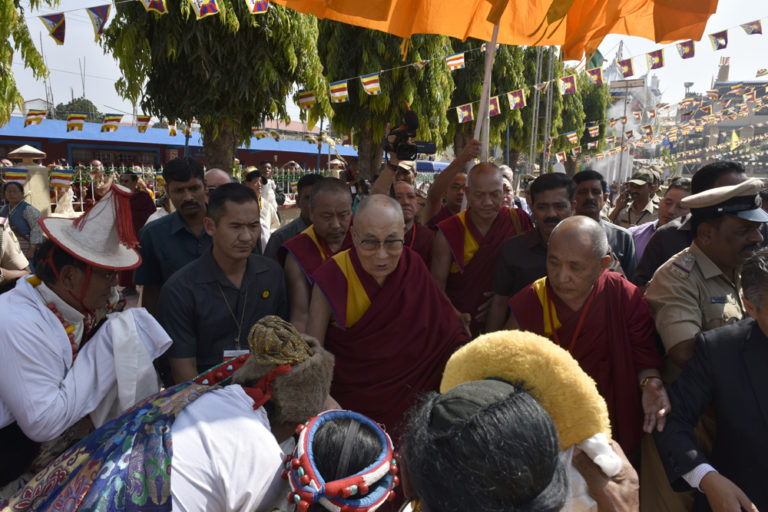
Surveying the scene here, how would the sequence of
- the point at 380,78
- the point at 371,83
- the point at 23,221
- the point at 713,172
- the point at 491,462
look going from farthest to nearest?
the point at 380,78, the point at 371,83, the point at 23,221, the point at 713,172, the point at 491,462

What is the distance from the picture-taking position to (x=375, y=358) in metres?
2.62

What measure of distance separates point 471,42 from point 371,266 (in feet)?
39.0

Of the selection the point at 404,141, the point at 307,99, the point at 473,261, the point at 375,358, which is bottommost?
the point at 375,358

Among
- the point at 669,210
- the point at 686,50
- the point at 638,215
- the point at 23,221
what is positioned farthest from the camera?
the point at 686,50

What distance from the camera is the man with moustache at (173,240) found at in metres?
3.32

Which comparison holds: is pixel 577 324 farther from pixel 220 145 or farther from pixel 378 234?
pixel 220 145

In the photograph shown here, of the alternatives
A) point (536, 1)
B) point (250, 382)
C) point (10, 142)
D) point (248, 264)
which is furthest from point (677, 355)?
point (10, 142)

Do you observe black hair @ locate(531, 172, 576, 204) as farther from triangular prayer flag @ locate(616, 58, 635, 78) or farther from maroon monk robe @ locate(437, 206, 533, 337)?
triangular prayer flag @ locate(616, 58, 635, 78)

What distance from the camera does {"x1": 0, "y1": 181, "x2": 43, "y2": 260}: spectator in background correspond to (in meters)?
5.67

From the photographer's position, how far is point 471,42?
12.8 metres

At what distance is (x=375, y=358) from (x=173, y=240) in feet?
5.63

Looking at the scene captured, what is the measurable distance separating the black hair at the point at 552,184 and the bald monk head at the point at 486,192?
28cm

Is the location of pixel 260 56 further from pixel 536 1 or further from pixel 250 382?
pixel 250 382

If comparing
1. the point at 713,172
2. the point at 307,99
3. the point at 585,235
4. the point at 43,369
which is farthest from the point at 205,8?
the point at 713,172
